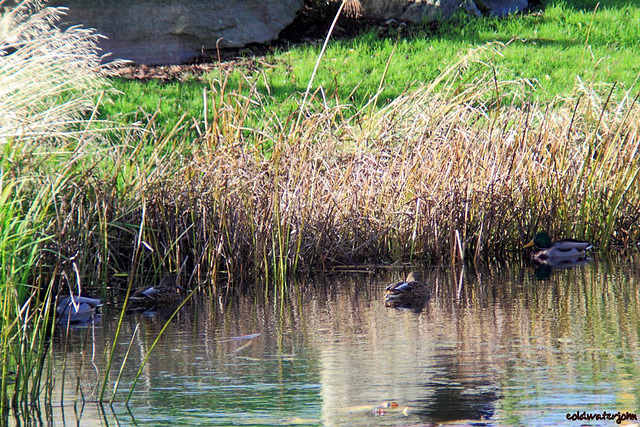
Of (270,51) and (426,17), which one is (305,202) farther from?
(426,17)

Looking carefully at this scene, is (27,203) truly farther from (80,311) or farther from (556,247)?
(556,247)

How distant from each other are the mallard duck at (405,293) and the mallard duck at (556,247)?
7.42ft

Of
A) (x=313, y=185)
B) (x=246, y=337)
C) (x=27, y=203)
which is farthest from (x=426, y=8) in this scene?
(x=246, y=337)

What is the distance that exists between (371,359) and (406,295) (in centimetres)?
198

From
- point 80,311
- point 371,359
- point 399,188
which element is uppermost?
point 399,188

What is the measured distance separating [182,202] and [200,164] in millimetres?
399

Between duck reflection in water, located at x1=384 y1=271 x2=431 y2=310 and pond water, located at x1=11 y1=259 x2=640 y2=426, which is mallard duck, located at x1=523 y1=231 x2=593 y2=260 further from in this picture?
duck reflection in water, located at x1=384 y1=271 x2=431 y2=310

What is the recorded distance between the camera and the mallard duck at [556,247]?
9.27 meters

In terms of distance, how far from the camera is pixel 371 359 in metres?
5.44

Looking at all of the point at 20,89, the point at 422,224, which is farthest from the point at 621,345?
the point at 20,89

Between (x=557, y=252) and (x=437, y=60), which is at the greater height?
(x=437, y=60)

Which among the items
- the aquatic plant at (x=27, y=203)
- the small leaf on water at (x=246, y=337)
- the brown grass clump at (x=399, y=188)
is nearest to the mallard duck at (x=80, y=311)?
the aquatic plant at (x=27, y=203)

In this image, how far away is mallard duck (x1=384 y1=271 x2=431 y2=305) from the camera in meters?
7.31

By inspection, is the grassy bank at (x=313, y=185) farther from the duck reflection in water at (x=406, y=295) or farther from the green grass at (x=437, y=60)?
the green grass at (x=437, y=60)
